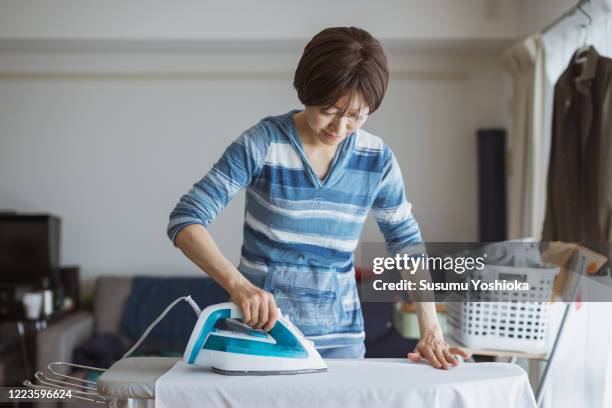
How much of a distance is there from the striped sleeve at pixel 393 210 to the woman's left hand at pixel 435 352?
0.63ft

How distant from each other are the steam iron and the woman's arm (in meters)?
0.03

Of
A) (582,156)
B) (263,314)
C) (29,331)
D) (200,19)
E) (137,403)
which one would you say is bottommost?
(29,331)

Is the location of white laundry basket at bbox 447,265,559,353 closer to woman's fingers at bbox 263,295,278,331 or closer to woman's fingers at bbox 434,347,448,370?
woman's fingers at bbox 434,347,448,370

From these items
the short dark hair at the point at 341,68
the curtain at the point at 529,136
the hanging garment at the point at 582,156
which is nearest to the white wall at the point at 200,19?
the curtain at the point at 529,136

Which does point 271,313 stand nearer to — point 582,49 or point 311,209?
point 311,209

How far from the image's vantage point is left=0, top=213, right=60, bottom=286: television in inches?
136

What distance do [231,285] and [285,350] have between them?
0.16 metres

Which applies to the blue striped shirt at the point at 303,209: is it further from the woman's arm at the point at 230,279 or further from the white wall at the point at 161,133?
the white wall at the point at 161,133

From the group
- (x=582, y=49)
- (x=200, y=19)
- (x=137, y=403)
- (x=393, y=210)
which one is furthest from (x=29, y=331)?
(x=582, y=49)

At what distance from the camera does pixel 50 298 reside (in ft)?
10.9

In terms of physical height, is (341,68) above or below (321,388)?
above

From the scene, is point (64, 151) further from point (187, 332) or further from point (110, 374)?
point (110, 374)

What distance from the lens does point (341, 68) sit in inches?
45.2

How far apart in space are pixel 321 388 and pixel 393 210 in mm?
437
